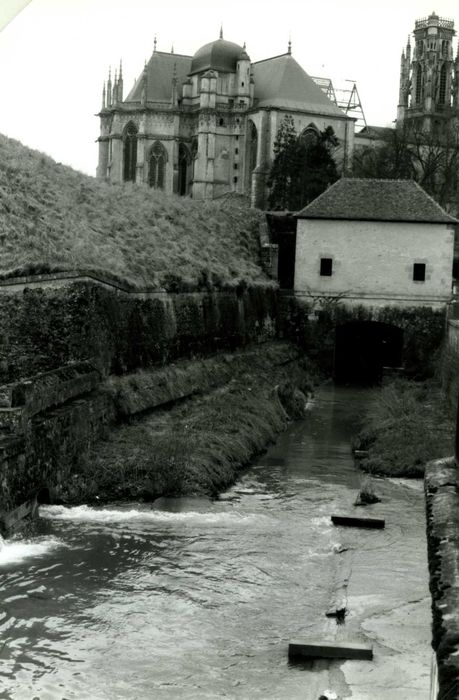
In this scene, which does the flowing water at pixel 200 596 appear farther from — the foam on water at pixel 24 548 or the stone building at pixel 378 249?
the stone building at pixel 378 249

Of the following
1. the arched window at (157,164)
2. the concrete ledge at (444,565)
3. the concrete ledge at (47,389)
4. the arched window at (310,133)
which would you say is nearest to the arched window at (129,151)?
the arched window at (157,164)

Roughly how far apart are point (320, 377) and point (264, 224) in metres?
7.63

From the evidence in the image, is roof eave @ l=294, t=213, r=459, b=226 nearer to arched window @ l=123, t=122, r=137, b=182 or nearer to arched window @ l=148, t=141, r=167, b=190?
arched window @ l=148, t=141, r=167, b=190

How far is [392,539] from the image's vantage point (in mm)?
13109

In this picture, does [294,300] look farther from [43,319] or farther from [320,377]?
[43,319]

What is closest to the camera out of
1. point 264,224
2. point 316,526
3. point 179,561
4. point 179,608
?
point 179,608

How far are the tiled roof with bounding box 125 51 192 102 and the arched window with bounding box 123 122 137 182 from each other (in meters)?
2.62

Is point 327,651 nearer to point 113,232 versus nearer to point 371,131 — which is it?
point 113,232

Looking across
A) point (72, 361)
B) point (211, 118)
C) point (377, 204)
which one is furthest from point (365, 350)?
point (211, 118)

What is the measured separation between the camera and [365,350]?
35781 mm

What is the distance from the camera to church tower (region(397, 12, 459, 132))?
102375 mm

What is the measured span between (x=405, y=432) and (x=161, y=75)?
63.1m

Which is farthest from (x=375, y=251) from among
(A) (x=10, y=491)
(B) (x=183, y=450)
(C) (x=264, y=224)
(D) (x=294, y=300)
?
(A) (x=10, y=491)

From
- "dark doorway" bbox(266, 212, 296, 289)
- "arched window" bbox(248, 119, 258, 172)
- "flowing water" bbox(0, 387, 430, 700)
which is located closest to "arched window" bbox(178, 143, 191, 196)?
"arched window" bbox(248, 119, 258, 172)
